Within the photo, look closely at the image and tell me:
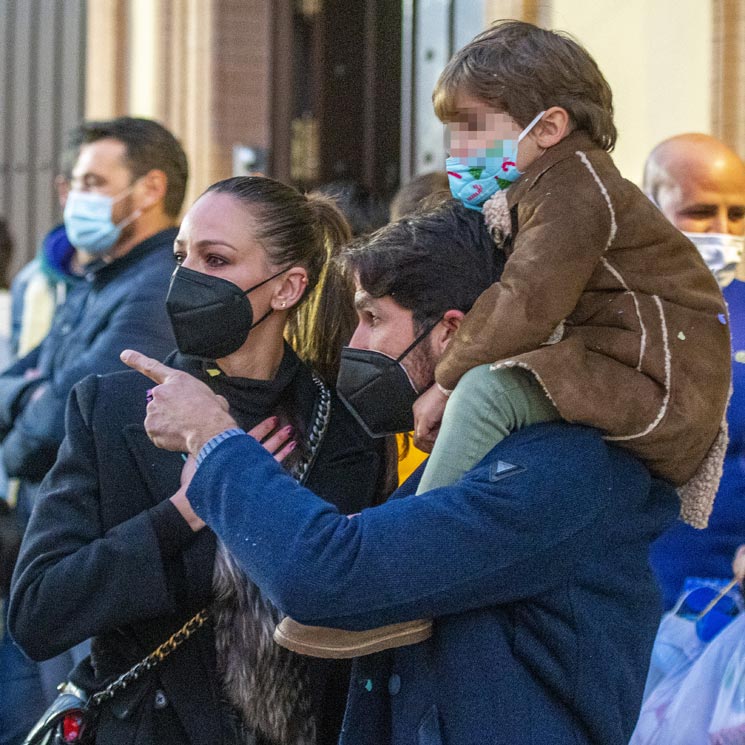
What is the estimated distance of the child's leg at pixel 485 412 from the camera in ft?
5.78

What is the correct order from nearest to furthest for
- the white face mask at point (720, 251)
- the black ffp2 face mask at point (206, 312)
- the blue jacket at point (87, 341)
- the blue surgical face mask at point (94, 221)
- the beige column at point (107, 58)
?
the black ffp2 face mask at point (206, 312)
the white face mask at point (720, 251)
the blue jacket at point (87, 341)
the blue surgical face mask at point (94, 221)
the beige column at point (107, 58)

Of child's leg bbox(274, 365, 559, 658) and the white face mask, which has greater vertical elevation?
the white face mask

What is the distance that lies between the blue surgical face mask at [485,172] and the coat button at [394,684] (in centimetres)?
76

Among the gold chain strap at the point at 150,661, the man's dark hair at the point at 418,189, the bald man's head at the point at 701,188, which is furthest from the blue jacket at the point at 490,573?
the man's dark hair at the point at 418,189

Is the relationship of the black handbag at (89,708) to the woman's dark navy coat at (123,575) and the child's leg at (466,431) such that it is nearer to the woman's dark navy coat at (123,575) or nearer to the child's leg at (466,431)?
the woman's dark navy coat at (123,575)

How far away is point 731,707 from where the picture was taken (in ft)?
7.97

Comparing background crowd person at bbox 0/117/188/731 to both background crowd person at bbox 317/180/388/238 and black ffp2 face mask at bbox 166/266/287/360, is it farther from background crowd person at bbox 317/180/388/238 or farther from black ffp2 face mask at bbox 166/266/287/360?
black ffp2 face mask at bbox 166/266/287/360

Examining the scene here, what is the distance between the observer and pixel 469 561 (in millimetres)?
1710

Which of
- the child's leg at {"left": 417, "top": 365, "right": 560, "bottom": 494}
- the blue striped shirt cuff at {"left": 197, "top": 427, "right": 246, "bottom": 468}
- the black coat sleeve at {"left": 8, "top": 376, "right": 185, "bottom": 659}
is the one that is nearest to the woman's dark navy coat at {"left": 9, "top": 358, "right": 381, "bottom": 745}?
the black coat sleeve at {"left": 8, "top": 376, "right": 185, "bottom": 659}

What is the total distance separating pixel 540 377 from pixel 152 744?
1014 millimetres

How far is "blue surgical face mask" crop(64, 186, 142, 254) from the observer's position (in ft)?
13.1

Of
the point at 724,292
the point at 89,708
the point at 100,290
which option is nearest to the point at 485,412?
the point at 89,708

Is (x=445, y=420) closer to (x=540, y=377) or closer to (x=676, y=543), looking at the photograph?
(x=540, y=377)

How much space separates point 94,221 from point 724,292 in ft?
6.55
